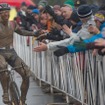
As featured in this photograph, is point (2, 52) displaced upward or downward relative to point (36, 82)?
upward

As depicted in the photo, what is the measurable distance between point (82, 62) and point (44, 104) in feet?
6.95

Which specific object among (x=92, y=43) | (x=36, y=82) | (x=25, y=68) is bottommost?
(x=36, y=82)

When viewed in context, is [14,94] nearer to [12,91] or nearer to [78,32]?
[12,91]

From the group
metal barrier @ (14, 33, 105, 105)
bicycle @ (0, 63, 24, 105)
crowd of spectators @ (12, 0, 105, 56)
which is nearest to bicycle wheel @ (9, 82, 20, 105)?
bicycle @ (0, 63, 24, 105)

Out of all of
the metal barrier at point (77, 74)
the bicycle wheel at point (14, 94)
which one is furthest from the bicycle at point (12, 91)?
the metal barrier at point (77, 74)

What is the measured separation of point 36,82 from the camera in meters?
14.3

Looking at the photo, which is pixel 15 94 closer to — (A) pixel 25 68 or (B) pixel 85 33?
(A) pixel 25 68

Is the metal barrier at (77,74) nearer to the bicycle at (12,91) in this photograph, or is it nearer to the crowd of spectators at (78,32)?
the crowd of spectators at (78,32)

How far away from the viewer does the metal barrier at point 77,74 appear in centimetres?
776

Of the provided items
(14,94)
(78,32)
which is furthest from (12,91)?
(78,32)

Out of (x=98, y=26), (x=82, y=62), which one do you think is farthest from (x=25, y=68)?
(x=98, y=26)

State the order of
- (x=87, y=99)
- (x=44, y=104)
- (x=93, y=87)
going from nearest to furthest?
(x=93, y=87)
(x=87, y=99)
(x=44, y=104)

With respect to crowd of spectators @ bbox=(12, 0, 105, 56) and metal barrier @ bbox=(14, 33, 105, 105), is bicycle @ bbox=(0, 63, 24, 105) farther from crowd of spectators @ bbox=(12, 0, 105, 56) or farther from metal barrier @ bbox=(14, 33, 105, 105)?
metal barrier @ bbox=(14, 33, 105, 105)

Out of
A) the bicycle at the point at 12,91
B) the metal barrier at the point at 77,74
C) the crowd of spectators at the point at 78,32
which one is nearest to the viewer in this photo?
the crowd of spectators at the point at 78,32
